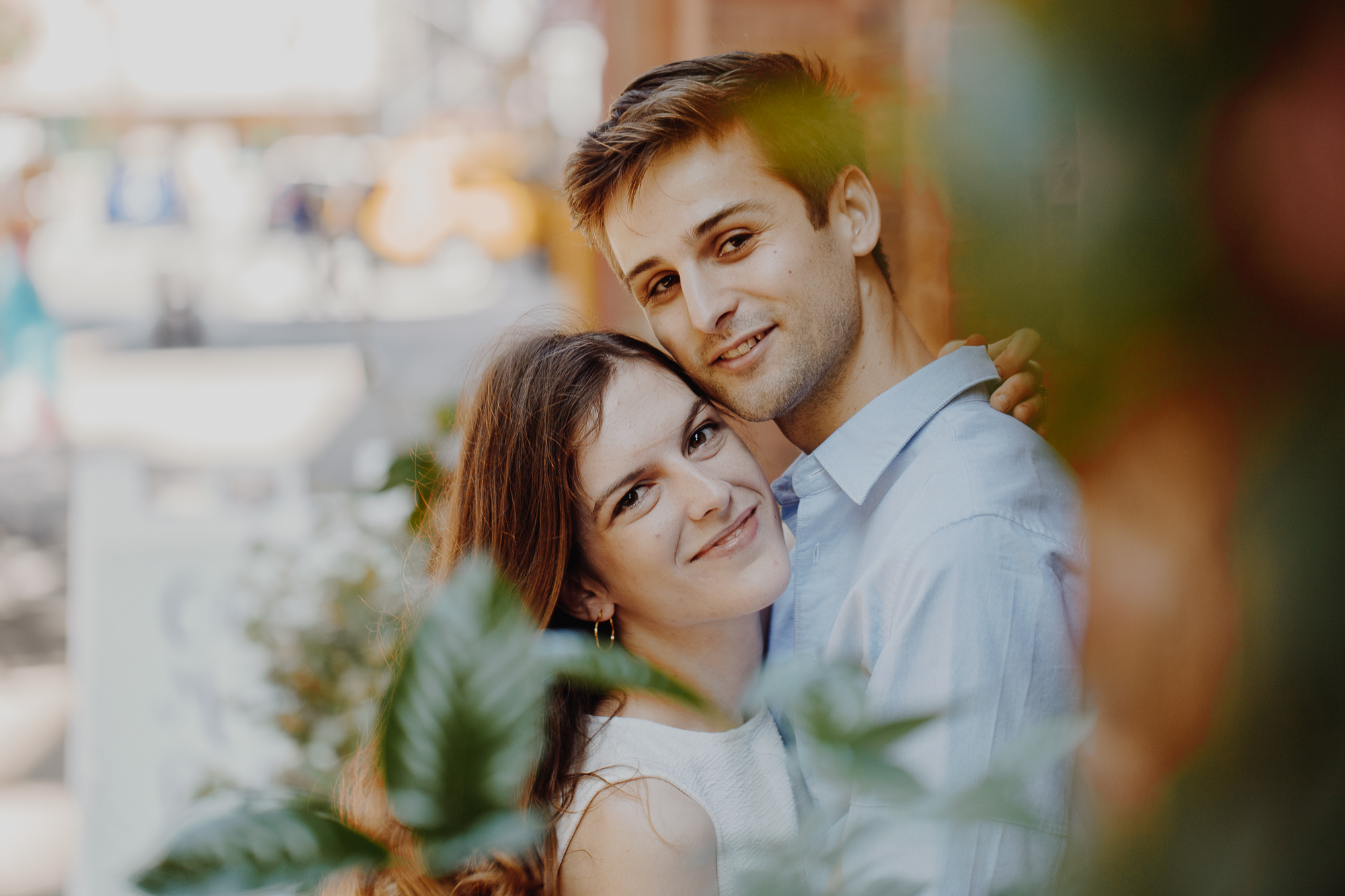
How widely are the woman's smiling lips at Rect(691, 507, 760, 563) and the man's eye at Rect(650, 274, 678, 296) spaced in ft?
1.20

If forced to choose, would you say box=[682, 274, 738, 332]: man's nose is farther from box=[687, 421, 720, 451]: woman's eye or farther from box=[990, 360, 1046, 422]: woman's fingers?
box=[990, 360, 1046, 422]: woman's fingers

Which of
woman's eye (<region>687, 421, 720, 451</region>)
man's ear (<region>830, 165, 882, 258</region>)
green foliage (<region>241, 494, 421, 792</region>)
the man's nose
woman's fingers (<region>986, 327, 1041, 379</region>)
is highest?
woman's fingers (<region>986, 327, 1041, 379</region>)

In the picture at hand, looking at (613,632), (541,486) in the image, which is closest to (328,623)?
(613,632)

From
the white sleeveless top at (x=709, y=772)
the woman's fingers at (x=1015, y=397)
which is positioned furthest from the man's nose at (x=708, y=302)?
the white sleeveless top at (x=709, y=772)

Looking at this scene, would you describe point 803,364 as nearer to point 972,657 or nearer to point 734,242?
point 734,242

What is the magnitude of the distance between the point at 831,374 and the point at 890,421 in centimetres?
13

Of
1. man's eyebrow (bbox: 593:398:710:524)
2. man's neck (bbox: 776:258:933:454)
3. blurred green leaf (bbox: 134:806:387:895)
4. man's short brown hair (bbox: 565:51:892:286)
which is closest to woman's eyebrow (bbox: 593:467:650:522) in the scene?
man's eyebrow (bbox: 593:398:710:524)

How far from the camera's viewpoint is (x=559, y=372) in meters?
1.49

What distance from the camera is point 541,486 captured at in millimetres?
1445

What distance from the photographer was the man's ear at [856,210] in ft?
5.19

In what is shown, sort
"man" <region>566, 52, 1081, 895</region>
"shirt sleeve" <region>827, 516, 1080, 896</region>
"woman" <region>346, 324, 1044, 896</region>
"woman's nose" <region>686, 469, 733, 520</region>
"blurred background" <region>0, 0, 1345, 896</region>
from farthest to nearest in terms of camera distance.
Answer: "woman's nose" <region>686, 469, 733, 520</region> → "woman" <region>346, 324, 1044, 896</region> → "man" <region>566, 52, 1081, 895</region> → "shirt sleeve" <region>827, 516, 1080, 896</region> → "blurred background" <region>0, 0, 1345, 896</region>

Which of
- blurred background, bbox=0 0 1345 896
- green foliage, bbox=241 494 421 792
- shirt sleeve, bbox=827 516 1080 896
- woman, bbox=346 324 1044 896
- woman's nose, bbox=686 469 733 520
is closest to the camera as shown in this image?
blurred background, bbox=0 0 1345 896

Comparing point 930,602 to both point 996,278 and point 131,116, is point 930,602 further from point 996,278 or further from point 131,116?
point 131,116

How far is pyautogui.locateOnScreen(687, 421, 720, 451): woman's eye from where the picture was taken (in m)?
1.46
